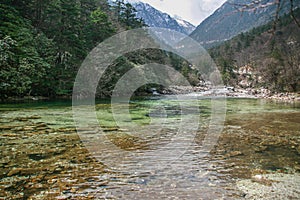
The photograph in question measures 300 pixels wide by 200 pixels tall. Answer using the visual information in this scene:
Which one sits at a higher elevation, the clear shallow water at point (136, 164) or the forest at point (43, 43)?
the forest at point (43, 43)

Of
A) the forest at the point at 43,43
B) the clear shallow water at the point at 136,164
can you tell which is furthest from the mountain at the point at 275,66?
the forest at the point at 43,43

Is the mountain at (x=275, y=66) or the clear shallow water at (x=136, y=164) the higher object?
the mountain at (x=275, y=66)

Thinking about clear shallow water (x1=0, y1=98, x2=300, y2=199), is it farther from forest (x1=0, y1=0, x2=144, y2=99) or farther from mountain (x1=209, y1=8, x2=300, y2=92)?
forest (x1=0, y1=0, x2=144, y2=99)

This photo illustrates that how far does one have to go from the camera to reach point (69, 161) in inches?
220

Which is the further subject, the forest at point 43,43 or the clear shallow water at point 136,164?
the forest at point 43,43

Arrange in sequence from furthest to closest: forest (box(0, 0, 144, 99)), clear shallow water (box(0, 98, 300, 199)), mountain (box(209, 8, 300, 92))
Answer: mountain (box(209, 8, 300, 92)), forest (box(0, 0, 144, 99)), clear shallow water (box(0, 98, 300, 199))

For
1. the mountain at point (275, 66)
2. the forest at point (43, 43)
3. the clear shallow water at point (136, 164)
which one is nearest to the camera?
the clear shallow water at point (136, 164)

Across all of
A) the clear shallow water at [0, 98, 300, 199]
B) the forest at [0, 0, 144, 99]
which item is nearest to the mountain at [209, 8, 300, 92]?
the clear shallow water at [0, 98, 300, 199]

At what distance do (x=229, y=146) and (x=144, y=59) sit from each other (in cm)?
3456

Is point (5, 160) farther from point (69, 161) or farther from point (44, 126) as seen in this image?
point (44, 126)

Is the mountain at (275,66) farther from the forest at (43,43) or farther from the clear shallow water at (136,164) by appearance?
the forest at (43,43)

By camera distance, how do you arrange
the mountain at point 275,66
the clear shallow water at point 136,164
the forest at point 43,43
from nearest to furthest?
the clear shallow water at point 136,164 → the forest at point 43,43 → the mountain at point 275,66

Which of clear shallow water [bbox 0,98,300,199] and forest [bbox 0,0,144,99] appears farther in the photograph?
forest [bbox 0,0,144,99]

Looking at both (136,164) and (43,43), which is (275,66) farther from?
(136,164)
